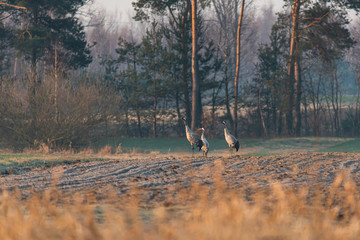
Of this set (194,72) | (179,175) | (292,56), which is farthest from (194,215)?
(292,56)

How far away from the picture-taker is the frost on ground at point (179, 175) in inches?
352

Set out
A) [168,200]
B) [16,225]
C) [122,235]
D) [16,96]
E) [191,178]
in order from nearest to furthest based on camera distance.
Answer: [122,235]
[16,225]
[168,200]
[191,178]
[16,96]

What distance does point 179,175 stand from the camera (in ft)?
34.9

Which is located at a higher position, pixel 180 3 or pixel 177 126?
pixel 180 3

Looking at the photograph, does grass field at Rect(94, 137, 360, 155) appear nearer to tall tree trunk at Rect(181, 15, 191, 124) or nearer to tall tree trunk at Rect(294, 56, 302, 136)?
tall tree trunk at Rect(294, 56, 302, 136)

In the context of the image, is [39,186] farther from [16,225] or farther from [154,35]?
[154,35]

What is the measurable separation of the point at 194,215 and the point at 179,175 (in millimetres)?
5056

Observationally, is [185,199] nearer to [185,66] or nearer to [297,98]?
[185,66]

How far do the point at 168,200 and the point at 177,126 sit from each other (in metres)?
24.3

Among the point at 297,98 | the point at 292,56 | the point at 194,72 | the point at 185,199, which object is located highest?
the point at 292,56

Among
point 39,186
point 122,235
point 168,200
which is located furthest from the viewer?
point 39,186

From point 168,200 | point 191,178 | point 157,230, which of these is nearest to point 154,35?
point 191,178

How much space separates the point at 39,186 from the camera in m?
9.30

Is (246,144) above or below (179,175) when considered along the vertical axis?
below
